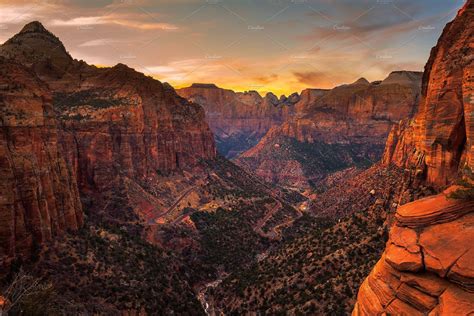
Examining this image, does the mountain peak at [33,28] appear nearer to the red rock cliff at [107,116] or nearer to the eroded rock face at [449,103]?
the red rock cliff at [107,116]

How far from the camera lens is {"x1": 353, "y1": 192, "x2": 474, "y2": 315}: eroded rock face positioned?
16.1 meters

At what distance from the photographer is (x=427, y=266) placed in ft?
57.0

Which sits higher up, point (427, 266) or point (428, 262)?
point (428, 262)

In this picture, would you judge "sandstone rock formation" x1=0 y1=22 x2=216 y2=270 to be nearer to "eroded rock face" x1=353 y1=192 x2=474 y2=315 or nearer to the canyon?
the canyon

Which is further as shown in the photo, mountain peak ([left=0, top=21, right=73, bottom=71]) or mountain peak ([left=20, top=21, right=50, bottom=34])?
mountain peak ([left=20, top=21, right=50, bottom=34])

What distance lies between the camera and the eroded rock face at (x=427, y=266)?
16.1m

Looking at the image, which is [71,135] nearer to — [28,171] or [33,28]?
[28,171]

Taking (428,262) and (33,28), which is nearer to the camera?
(428,262)

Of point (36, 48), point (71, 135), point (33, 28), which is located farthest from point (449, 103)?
point (33, 28)

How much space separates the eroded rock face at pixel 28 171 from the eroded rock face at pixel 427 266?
36.5 meters

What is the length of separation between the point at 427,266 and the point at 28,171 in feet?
137

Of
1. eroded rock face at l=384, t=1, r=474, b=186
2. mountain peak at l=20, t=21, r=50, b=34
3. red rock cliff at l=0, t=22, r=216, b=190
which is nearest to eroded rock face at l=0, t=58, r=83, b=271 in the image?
red rock cliff at l=0, t=22, r=216, b=190

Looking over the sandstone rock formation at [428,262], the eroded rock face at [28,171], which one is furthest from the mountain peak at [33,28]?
the sandstone rock formation at [428,262]

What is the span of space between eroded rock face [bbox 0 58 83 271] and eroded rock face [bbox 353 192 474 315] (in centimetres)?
3654
